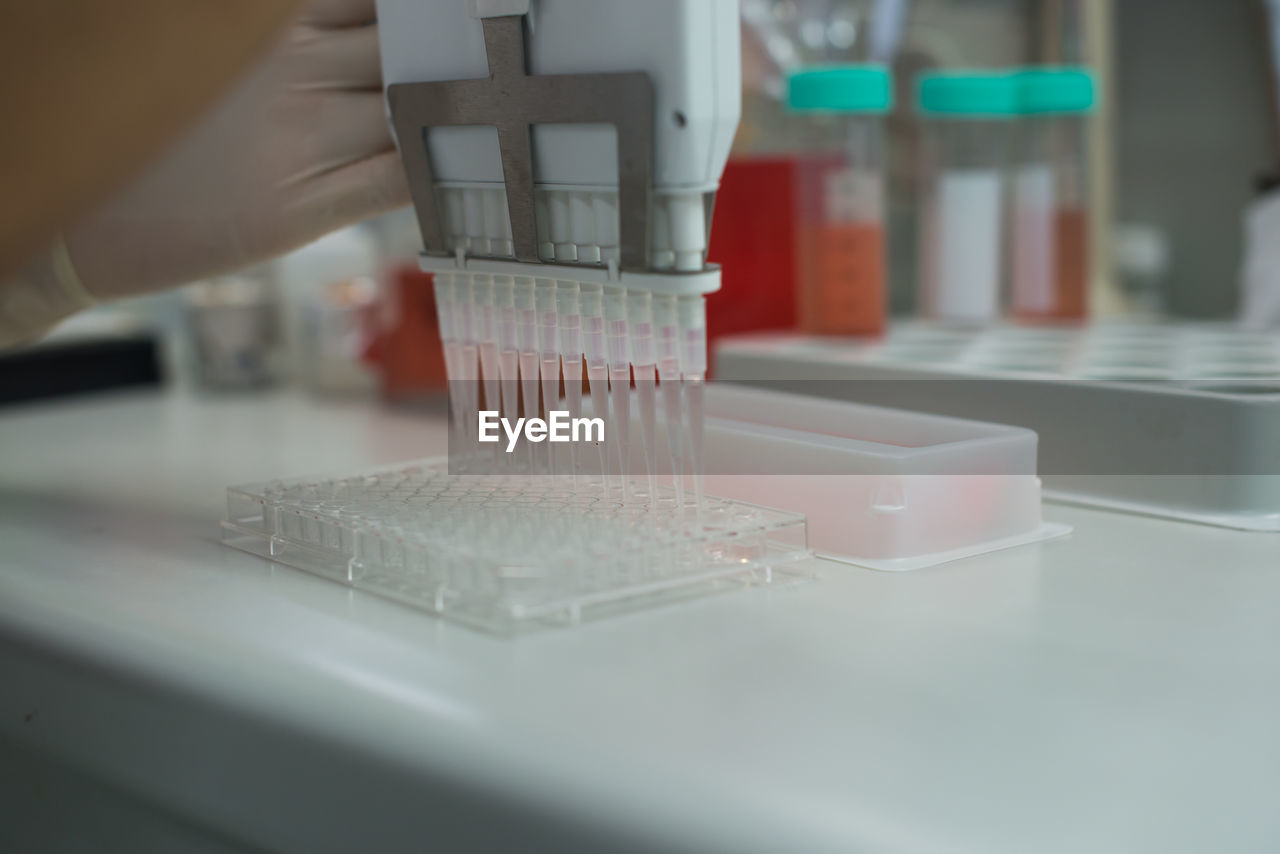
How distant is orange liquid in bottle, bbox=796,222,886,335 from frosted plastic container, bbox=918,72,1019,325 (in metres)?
0.11

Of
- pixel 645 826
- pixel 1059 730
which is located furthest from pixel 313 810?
pixel 1059 730

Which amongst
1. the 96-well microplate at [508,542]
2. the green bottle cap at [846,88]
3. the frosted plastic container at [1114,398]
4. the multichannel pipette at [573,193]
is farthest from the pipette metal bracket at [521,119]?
the green bottle cap at [846,88]

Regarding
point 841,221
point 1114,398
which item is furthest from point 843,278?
point 1114,398

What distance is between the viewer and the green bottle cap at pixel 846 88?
0.89 m

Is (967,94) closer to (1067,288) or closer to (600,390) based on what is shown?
(1067,288)

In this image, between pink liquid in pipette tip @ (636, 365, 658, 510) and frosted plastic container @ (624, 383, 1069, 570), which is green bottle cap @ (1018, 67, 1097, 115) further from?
pink liquid in pipette tip @ (636, 365, 658, 510)

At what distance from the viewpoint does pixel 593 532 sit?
0.51 metres

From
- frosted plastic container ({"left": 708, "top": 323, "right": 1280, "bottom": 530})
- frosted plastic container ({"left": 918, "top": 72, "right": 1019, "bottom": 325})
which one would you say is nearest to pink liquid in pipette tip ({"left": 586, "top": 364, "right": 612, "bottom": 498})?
frosted plastic container ({"left": 708, "top": 323, "right": 1280, "bottom": 530})

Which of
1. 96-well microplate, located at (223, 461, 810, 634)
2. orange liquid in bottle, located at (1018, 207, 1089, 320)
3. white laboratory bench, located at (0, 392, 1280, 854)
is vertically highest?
orange liquid in bottle, located at (1018, 207, 1089, 320)

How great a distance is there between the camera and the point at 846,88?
2.91 feet

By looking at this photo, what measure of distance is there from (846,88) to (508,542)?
0.53 metres

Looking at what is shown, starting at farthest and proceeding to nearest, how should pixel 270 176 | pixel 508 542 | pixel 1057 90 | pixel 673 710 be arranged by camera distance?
1. pixel 1057 90
2. pixel 270 176
3. pixel 508 542
4. pixel 673 710

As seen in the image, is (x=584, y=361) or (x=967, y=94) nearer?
(x=584, y=361)

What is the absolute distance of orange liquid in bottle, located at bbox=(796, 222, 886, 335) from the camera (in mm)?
911
